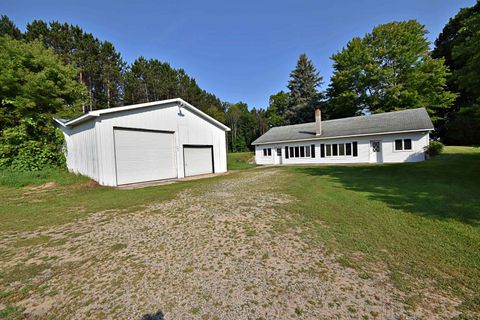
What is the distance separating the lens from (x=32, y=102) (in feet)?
52.0

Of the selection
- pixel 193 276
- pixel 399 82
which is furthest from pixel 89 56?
pixel 399 82

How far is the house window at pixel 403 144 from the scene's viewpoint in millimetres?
17594

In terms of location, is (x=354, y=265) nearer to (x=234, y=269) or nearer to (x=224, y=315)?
(x=234, y=269)

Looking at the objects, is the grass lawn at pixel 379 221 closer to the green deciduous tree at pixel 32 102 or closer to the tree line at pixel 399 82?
the green deciduous tree at pixel 32 102

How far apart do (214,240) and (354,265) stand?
244cm

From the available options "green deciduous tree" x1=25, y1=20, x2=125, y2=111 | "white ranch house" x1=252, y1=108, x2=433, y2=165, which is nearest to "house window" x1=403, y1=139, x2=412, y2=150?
"white ranch house" x1=252, y1=108, x2=433, y2=165

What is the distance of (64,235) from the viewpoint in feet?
15.2

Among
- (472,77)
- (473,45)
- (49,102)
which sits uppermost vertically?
(49,102)

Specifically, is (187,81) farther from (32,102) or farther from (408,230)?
(408,230)

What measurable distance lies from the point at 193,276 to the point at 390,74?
117 feet

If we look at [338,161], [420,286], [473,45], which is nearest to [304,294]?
[420,286]

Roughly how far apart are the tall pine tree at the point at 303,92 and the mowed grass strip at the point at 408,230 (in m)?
31.3

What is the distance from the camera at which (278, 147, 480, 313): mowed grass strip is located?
2834mm

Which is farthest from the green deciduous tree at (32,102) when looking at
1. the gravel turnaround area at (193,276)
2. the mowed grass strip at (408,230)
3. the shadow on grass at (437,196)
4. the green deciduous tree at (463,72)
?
the green deciduous tree at (463,72)
